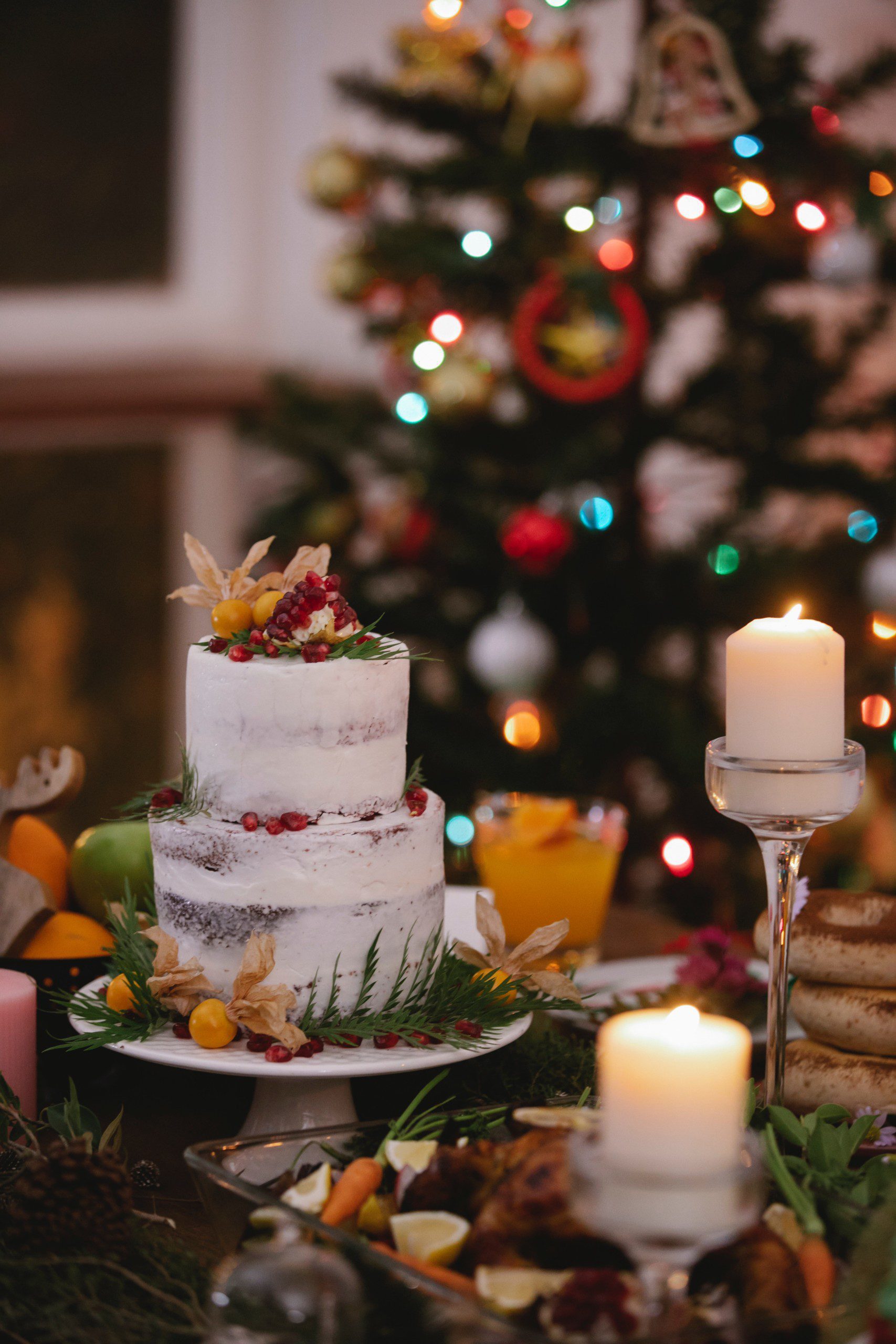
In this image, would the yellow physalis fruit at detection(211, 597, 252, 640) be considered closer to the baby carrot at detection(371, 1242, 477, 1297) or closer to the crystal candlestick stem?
the crystal candlestick stem

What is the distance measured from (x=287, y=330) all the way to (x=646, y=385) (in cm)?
189

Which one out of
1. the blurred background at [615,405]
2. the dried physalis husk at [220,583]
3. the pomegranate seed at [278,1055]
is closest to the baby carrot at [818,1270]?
the pomegranate seed at [278,1055]

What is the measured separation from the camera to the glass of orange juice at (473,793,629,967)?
4.77 feet

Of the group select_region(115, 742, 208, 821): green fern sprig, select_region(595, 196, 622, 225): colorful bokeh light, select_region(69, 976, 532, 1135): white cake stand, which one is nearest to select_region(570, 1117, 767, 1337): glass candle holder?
select_region(69, 976, 532, 1135): white cake stand

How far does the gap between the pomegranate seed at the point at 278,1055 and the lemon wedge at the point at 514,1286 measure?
0.88 ft

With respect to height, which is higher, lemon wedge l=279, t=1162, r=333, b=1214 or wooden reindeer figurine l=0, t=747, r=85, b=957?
wooden reindeer figurine l=0, t=747, r=85, b=957

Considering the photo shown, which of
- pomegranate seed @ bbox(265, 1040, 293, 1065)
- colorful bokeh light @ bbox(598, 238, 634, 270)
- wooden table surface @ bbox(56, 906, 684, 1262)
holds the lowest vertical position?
wooden table surface @ bbox(56, 906, 684, 1262)

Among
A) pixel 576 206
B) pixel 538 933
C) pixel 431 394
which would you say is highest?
pixel 576 206

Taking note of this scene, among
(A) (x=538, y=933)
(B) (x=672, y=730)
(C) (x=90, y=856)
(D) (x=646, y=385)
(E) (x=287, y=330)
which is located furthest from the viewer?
(E) (x=287, y=330)

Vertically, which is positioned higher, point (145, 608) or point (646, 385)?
point (646, 385)

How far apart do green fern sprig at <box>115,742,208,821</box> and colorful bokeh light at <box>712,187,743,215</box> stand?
1.34m

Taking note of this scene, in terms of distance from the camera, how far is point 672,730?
2076mm

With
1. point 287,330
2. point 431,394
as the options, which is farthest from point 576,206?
point 287,330

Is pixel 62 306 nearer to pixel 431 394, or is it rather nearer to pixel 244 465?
pixel 244 465
